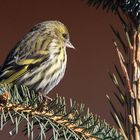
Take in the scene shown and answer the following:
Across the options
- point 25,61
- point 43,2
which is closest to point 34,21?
point 43,2

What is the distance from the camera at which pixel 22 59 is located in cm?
252

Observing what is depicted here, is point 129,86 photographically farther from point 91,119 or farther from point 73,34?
point 73,34

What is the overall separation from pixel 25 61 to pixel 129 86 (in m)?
1.15

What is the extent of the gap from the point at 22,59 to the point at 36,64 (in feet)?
0.24

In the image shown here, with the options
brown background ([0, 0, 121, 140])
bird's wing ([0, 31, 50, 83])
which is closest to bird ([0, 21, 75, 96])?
bird's wing ([0, 31, 50, 83])

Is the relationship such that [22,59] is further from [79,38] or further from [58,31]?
[79,38]

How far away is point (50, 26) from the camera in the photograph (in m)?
3.02

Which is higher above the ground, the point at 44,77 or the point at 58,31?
the point at 58,31

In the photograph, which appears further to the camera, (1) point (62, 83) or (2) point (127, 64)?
(1) point (62, 83)

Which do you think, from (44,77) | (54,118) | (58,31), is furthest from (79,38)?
(54,118)

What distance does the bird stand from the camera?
2.43 metres

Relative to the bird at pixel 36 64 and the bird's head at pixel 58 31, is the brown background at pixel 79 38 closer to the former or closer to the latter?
the bird's head at pixel 58 31

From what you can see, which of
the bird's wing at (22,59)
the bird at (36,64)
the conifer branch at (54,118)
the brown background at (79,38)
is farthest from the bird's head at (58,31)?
the conifer branch at (54,118)

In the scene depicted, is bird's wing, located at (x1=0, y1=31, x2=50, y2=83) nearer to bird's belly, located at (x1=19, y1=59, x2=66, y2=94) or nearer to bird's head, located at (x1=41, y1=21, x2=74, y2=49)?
bird's belly, located at (x1=19, y1=59, x2=66, y2=94)
